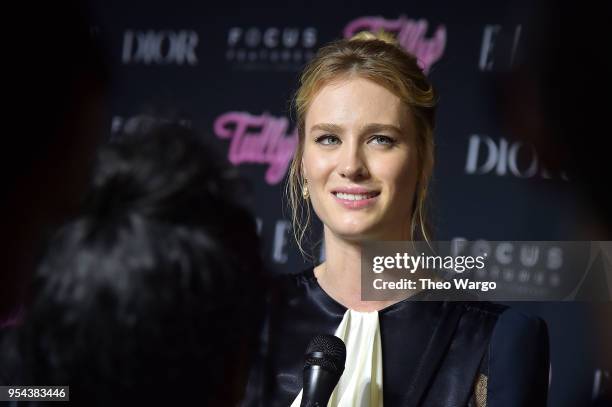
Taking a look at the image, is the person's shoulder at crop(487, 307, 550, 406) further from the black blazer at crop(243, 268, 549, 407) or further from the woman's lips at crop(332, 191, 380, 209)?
the woman's lips at crop(332, 191, 380, 209)

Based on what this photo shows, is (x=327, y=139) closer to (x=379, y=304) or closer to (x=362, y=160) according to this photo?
(x=362, y=160)

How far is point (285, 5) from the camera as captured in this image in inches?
112

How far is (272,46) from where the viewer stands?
9.28ft

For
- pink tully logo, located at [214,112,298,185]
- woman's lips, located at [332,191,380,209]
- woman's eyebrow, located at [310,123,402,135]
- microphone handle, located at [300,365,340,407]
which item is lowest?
microphone handle, located at [300,365,340,407]

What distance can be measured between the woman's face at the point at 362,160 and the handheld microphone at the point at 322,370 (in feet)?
1.33

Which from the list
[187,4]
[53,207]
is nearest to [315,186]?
[53,207]

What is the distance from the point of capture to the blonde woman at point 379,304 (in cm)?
148

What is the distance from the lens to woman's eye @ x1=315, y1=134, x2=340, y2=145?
158 cm

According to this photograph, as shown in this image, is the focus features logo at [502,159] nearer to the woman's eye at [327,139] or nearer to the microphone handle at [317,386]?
the woman's eye at [327,139]

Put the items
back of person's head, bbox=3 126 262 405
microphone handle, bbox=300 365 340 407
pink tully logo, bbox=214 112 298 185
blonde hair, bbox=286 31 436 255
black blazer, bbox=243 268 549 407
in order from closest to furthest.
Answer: back of person's head, bbox=3 126 262 405 < microphone handle, bbox=300 365 340 407 < black blazer, bbox=243 268 549 407 < blonde hair, bbox=286 31 436 255 < pink tully logo, bbox=214 112 298 185

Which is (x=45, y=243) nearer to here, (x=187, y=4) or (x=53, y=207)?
(x=53, y=207)

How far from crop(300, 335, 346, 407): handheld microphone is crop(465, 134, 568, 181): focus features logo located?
5.36 feet

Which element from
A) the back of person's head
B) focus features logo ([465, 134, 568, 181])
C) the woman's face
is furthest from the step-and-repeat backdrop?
the back of person's head

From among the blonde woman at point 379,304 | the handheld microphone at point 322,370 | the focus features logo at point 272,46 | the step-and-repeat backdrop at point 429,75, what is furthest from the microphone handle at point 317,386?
the focus features logo at point 272,46
